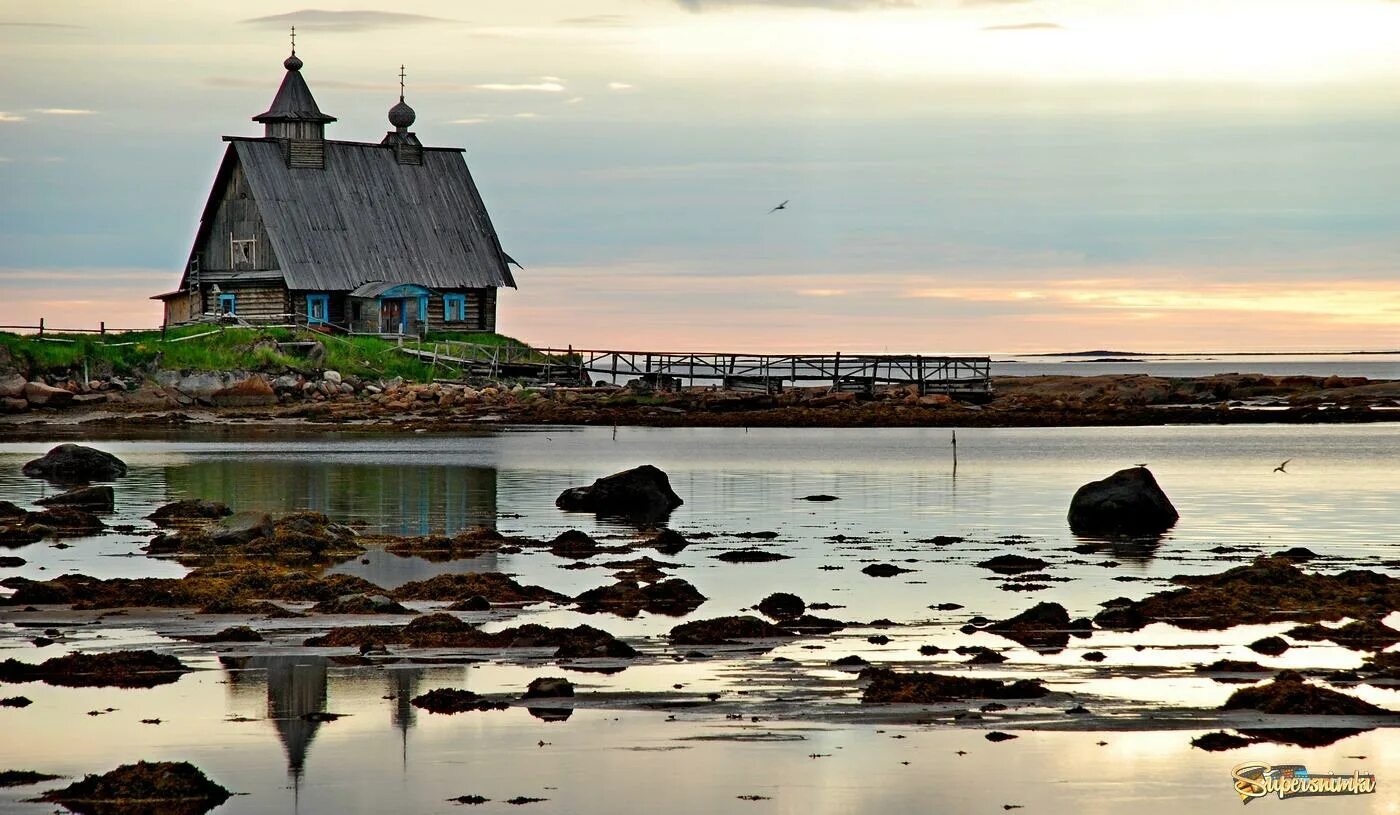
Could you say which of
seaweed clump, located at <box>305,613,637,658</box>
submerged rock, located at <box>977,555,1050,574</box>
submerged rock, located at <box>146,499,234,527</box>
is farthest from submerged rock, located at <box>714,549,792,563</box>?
submerged rock, located at <box>146,499,234,527</box>

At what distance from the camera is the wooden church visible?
71.6 metres

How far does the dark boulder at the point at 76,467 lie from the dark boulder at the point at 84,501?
Result: 5194mm

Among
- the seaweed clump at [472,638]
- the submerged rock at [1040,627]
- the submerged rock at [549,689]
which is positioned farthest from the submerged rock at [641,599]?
the submerged rock at [549,689]

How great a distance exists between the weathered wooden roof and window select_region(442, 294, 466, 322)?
3.23 feet

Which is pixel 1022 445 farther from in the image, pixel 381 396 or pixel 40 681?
pixel 40 681

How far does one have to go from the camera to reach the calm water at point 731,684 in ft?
36.0

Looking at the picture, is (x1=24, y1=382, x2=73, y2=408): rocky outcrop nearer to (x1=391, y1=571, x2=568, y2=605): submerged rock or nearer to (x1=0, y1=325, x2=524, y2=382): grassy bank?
(x1=0, y1=325, x2=524, y2=382): grassy bank

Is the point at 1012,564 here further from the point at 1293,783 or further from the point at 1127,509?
the point at 1293,783

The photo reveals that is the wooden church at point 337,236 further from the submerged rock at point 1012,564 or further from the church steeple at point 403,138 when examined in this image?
the submerged rock at point 1012,564

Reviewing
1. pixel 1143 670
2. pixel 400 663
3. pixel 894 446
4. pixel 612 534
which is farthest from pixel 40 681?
pixel 894 446

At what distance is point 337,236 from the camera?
238ft

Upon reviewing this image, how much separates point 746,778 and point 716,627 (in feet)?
18.3

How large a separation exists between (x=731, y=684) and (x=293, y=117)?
212 ft

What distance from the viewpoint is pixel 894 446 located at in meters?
57.5
